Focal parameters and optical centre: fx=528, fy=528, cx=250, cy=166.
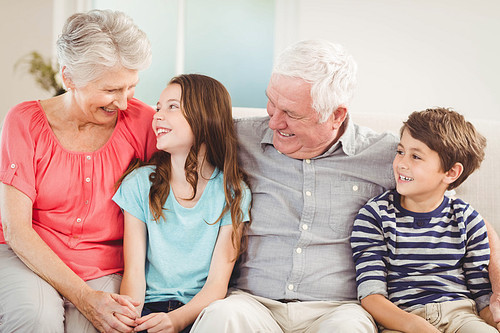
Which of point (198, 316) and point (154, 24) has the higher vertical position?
point (154, 24)

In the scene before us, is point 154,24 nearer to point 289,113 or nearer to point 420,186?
point 289,113

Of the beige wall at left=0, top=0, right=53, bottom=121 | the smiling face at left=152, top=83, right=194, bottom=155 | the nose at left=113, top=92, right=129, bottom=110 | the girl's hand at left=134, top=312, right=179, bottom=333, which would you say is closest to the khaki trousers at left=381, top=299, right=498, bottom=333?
the girl's hand at left=134, top=312, right=179, bottom=333

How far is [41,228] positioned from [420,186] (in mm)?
1202

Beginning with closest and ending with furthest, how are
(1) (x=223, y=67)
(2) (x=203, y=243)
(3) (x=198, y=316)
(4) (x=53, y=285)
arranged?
(3) (x=198, y=316)
(4) (x=53, y=285)
(2) (x=203, y=243)
(1) (x=223, y=67)

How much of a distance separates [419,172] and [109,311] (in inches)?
39.3

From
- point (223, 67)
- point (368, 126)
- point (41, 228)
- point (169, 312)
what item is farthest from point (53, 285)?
point (223, 67)

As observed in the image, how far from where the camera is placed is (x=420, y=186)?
63.3 inches

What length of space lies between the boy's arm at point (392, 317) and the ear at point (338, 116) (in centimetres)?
58

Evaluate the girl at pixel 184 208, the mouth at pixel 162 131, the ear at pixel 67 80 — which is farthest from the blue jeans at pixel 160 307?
the ear at pixel 67 80

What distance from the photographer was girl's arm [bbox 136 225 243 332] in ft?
4.93

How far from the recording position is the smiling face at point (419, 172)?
5.26ft

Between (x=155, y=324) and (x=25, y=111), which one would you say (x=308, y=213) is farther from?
(x=25, y=111)

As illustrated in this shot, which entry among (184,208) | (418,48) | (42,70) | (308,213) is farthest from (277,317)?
(42,70)

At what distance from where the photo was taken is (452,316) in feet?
5.06
